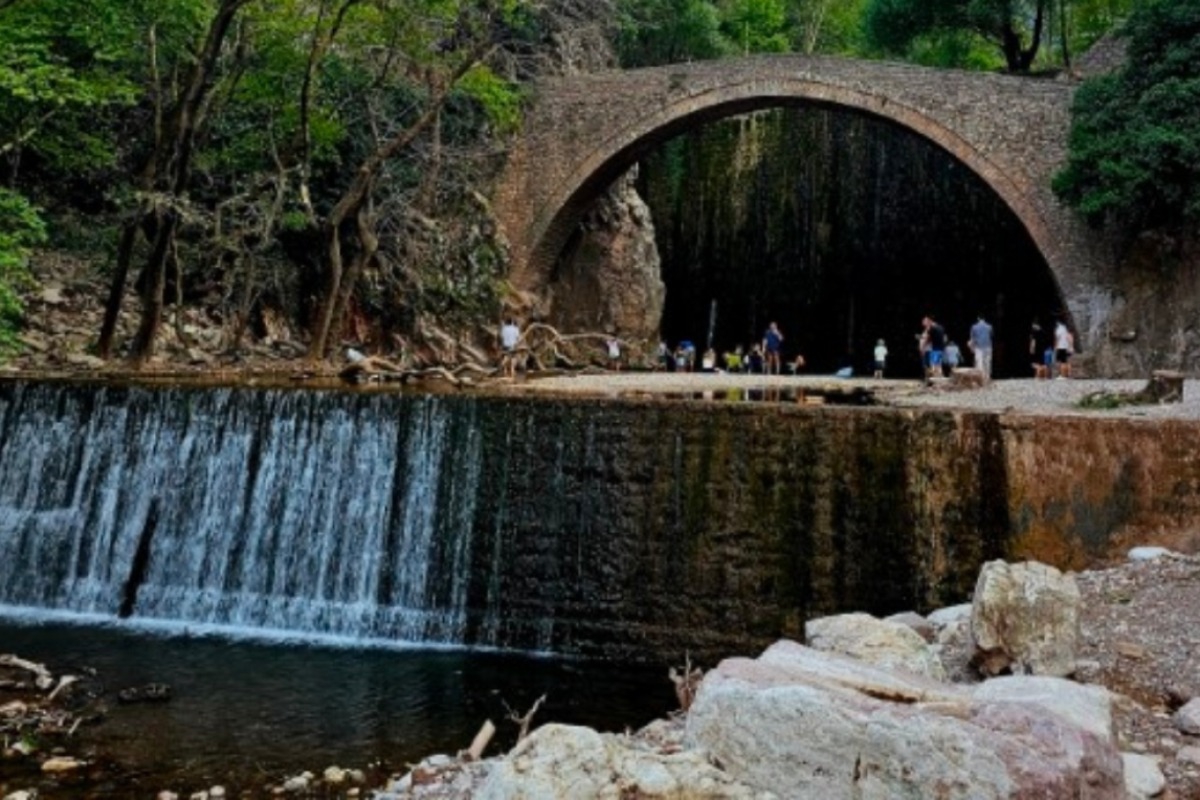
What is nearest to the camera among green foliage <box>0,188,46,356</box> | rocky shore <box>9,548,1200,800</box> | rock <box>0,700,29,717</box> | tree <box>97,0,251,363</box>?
rocky shore <box>9,548,1200,800</box>

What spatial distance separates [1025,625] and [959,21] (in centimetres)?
2119

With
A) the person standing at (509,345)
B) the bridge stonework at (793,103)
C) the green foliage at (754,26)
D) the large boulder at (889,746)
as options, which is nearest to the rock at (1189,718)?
the large boulder at (889,746)

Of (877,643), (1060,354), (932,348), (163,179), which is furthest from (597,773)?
(1060,354)

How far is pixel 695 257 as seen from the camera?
2609cm

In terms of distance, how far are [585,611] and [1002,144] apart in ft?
41.5

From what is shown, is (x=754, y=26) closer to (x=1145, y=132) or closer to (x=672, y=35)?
(x=672, y=35)

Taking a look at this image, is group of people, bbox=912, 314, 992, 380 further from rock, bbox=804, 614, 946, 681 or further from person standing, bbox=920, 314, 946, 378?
rock, bbox=804, 614, 946, 681

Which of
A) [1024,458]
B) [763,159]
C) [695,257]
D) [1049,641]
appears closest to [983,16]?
[763,159]

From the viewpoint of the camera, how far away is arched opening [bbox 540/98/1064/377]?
76.3 feet

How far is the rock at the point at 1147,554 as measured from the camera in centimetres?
652

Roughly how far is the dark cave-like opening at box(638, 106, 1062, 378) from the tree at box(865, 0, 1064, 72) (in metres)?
2.06

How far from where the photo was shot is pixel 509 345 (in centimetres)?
Answer: 1861

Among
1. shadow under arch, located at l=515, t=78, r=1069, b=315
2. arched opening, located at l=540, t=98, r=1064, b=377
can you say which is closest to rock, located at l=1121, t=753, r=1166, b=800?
shadow under arch, located at l=515, t=78, r=1069, b=315

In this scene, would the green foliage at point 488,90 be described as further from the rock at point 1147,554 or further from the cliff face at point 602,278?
the rock at point 1147,554
